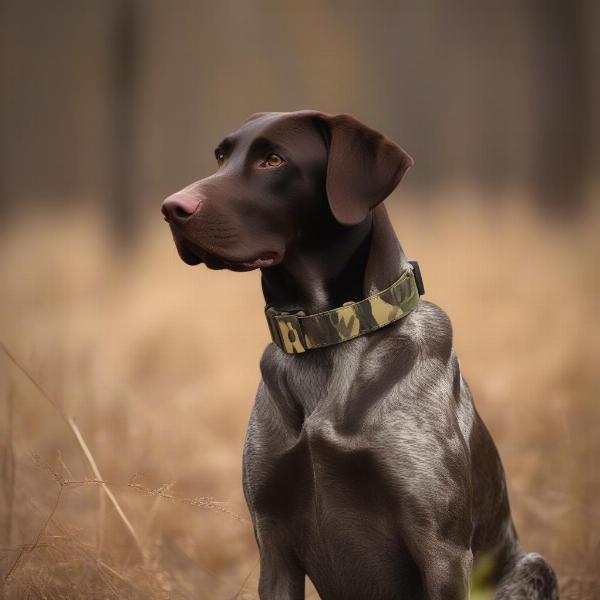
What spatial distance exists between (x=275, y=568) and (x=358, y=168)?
1.11 metres

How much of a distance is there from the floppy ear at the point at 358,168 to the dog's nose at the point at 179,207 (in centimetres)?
35

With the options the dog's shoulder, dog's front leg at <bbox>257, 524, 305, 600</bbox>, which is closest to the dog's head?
the dog's shoulder

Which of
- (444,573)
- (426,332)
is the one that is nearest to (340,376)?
(426,332)

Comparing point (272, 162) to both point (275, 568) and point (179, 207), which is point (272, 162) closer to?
point (179, 207)

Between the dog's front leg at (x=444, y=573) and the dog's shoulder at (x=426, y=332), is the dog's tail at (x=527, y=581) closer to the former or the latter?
the dog's front leg at (x=444, y=573)

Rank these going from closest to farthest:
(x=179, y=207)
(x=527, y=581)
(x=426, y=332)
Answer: (x=179, y=207) < (x=426, y=332) < (x=527, y=581)

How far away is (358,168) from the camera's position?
2.90m

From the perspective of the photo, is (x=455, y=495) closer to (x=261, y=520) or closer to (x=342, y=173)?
(x=261, y=520)

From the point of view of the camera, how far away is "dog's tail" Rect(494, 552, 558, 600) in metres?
3.22

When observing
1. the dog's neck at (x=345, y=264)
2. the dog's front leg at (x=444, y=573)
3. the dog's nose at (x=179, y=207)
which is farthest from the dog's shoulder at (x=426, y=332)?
the dog's nose at (x=179, y=207)

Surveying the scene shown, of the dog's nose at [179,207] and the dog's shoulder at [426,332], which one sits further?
the dog's shoulder at [426,332]

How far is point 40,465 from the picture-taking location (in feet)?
11.2

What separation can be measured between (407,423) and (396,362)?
17cm

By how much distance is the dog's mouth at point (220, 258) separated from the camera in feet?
9.25
